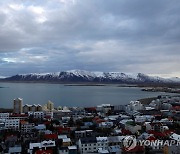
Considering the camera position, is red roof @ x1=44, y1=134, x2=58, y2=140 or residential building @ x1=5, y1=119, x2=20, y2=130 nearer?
red roof @ x1=44, y1=134, x2=58, y2=140

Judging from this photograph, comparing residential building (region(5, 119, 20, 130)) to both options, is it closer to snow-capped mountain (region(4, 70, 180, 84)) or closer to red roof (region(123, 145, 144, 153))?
red roof (region(123, 145, 144, 153))

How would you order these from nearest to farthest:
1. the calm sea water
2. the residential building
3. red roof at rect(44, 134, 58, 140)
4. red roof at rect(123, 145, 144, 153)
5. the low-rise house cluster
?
red roof at rect(123, 145, 144, 153)
the low-rise house cluster
red roof at rect(44, 134, 58, 140)
the residential building
the calm sea water

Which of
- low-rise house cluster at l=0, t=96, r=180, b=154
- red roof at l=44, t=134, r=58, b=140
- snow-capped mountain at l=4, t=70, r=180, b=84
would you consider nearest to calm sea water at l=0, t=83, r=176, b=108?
low-rise house cluster at l=0, t=96, r=180, b=154

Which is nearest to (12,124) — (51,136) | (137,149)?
(51,136)

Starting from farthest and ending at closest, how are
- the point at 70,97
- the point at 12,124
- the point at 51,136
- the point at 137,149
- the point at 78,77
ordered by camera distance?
the point at 78,77 → the point at 70,97 → the point at 12,124 → the point at 51,136 → the point at 137,149

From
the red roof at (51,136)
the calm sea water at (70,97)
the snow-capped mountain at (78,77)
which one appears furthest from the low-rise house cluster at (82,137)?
the snow-capped mountain at (78,77)

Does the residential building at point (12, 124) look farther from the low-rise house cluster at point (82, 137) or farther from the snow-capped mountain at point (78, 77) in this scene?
the snow-capped mountain at point (78, 77)

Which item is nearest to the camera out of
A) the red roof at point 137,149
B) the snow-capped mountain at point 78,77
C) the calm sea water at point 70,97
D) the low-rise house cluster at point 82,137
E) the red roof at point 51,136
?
the red roof at point 137,149

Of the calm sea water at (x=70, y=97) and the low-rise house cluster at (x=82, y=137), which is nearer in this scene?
the low-rise house cluster at (x=82, y=137)

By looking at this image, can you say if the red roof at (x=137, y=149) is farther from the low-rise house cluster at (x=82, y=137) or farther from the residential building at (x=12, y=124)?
the residential building at (x=12, y=124)

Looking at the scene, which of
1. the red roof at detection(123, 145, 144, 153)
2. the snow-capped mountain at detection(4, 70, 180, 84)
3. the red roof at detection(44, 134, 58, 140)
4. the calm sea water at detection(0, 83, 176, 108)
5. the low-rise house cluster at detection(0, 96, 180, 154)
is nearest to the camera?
the red roof at detection(123, 145, 144, 153)

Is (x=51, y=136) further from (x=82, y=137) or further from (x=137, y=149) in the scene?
(x=137, y=149)

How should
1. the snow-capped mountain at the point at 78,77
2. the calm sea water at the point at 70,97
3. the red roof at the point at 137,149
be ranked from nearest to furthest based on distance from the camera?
1. the red roof at the point at 137,149
2. the calm sea water at the point at 70,97
3. the snow-capped mountain at the point at 78,77

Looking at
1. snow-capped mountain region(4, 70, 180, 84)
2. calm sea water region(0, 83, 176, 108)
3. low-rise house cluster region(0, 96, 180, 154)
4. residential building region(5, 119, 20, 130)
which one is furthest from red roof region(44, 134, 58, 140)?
snow-capped mountain region(4, 70, 180, 84)
